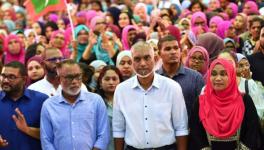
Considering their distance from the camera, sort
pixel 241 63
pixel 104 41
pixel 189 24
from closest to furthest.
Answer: pixel 241 63
pixel 104 41
pixel 189 24

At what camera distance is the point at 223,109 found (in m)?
7.88

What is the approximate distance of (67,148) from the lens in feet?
26.3

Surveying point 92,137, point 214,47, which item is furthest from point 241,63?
point 92,137

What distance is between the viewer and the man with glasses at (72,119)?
8.02 meters

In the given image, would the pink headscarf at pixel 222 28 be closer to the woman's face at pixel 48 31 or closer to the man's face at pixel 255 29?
the man's face at pixel 255 29

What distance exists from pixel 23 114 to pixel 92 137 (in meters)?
0.70

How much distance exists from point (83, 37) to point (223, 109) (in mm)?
5590

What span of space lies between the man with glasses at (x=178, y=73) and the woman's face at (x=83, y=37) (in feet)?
14.9

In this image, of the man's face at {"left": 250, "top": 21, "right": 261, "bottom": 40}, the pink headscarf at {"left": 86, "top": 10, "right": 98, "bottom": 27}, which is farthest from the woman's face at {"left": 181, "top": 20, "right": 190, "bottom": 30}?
the pink headscarf at {"left": 86, "top": 10, "right": 98, "bottom": 27}

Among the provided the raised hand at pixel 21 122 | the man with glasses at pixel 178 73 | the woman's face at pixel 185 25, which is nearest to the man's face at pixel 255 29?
the woman's face at pixel 185 25

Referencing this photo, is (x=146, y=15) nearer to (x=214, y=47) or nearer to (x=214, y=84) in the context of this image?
(x=214, y=47)

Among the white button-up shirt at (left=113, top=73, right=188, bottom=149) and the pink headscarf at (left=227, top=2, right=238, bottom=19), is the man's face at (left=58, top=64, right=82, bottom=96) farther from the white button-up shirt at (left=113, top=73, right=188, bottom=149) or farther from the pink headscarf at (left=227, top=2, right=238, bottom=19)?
the pink headscarf at (left=227, top=2, right=238, bottom=19)

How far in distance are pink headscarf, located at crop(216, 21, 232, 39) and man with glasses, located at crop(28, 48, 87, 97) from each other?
16.1 feet

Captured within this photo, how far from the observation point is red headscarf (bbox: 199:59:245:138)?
7.84m
